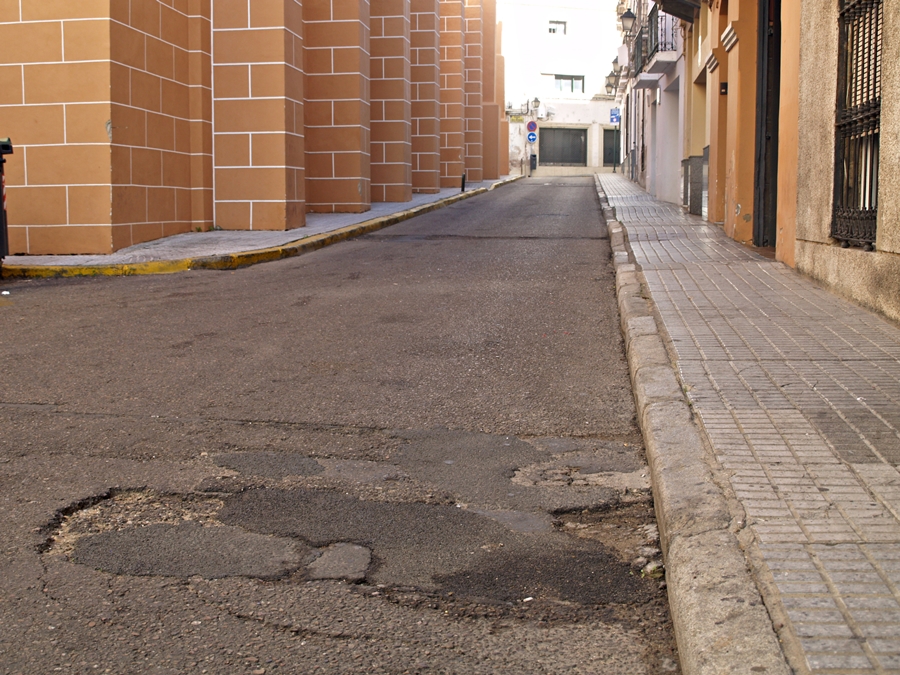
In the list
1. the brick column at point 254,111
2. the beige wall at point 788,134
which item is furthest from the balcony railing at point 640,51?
the beige wall at point 788,134

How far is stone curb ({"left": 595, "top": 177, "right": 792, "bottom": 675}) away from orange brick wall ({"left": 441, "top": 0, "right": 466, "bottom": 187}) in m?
27.2

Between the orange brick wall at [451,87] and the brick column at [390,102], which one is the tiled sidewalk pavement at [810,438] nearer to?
the brick column at [390,102]

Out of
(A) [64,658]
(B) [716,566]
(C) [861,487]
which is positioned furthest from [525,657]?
(C) [861,487]

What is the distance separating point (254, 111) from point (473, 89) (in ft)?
79.4

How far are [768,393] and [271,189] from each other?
33.0ft

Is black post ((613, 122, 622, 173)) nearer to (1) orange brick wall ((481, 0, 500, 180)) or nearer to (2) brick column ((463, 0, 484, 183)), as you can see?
(1) orange brick wall ((481, 0, 500, 180))

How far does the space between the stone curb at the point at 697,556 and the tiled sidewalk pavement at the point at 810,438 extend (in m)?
0.07


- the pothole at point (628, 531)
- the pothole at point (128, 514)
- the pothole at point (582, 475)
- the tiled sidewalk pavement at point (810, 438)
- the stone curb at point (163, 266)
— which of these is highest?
the stone curb at point (163, 266)

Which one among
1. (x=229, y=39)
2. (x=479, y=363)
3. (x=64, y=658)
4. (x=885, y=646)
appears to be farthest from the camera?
(x=229, y=39)

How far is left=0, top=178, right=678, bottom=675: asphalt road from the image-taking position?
237 cm

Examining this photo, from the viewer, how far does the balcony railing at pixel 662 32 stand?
813 inches

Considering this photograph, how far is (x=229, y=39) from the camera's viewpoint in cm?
1295

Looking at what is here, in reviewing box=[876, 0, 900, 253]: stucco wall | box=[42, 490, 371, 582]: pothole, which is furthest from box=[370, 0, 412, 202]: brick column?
box=[42, 490, 371, 582]: pothole

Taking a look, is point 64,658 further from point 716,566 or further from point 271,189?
point 271,189
